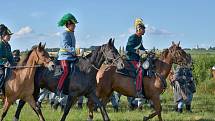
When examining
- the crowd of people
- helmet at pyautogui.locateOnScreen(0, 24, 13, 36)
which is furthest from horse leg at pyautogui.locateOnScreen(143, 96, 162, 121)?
helmet at pyautogui.locateOnScreen(0, 24, 13, 36)

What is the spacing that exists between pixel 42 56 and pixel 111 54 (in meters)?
1.77

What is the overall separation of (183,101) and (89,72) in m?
5.95

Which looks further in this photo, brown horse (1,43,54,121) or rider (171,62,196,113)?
rider (171,62,196,113)

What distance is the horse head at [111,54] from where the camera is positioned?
38.0ft

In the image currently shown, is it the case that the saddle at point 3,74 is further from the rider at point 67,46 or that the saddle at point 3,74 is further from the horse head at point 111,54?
the horse head at point 111,54

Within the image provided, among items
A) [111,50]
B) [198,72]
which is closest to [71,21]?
[111,50]

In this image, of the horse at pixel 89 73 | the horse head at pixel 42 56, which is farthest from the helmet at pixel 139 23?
the horse head at pixel 42 56

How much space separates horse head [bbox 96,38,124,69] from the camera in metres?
11.6

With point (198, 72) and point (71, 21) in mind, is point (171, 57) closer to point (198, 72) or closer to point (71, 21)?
point (71, 21)

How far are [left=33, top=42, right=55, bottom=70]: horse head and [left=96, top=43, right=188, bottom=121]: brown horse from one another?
2174mm

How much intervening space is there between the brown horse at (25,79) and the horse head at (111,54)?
56.5 inches

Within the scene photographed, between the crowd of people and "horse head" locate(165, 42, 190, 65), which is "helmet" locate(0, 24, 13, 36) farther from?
"horse head" locate(165, 42, 190, 65)

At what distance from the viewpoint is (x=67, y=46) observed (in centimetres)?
1198

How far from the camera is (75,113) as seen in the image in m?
15.3
